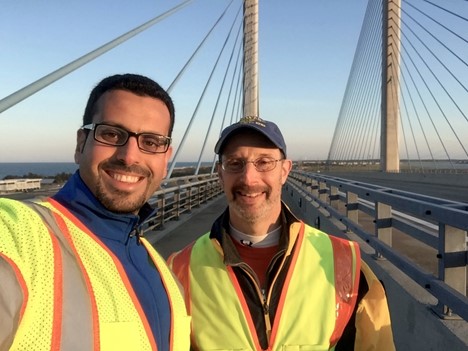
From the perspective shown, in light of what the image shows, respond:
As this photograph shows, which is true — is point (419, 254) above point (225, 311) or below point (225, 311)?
below

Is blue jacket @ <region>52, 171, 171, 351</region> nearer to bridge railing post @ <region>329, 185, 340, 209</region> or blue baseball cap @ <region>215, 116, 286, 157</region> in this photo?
blue baseball cap @ <region>215, 116, 286, 157</region>

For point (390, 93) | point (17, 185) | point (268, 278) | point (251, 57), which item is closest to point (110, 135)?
point (268, 278)

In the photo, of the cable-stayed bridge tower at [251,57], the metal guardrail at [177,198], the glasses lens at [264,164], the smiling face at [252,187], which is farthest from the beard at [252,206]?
the cable-stayed bridge tower at [251,57]

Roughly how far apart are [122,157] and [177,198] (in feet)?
32.0

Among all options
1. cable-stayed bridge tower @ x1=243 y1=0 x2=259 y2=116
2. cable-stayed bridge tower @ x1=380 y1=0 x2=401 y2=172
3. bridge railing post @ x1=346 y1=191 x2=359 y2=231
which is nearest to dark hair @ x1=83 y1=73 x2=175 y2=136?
bridge railing post @ x1=346 y1=191 x2=359 y2=231

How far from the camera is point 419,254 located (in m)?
5.85

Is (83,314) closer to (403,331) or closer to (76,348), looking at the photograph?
(76,348)

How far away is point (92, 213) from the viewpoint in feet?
5.52

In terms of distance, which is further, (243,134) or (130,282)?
(243,134)

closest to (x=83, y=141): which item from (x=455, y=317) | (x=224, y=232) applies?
(x=224, y=232)

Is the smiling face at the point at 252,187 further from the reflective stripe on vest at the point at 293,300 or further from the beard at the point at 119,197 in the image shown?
the beard at the point at 119,197

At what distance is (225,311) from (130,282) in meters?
0.60

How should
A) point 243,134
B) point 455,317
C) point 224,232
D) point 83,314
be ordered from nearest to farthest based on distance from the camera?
1. point 83,314
2. point 224,232
3. point 243,134
4. point 455,317

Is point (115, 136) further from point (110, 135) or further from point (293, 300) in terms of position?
point (293, 300)
